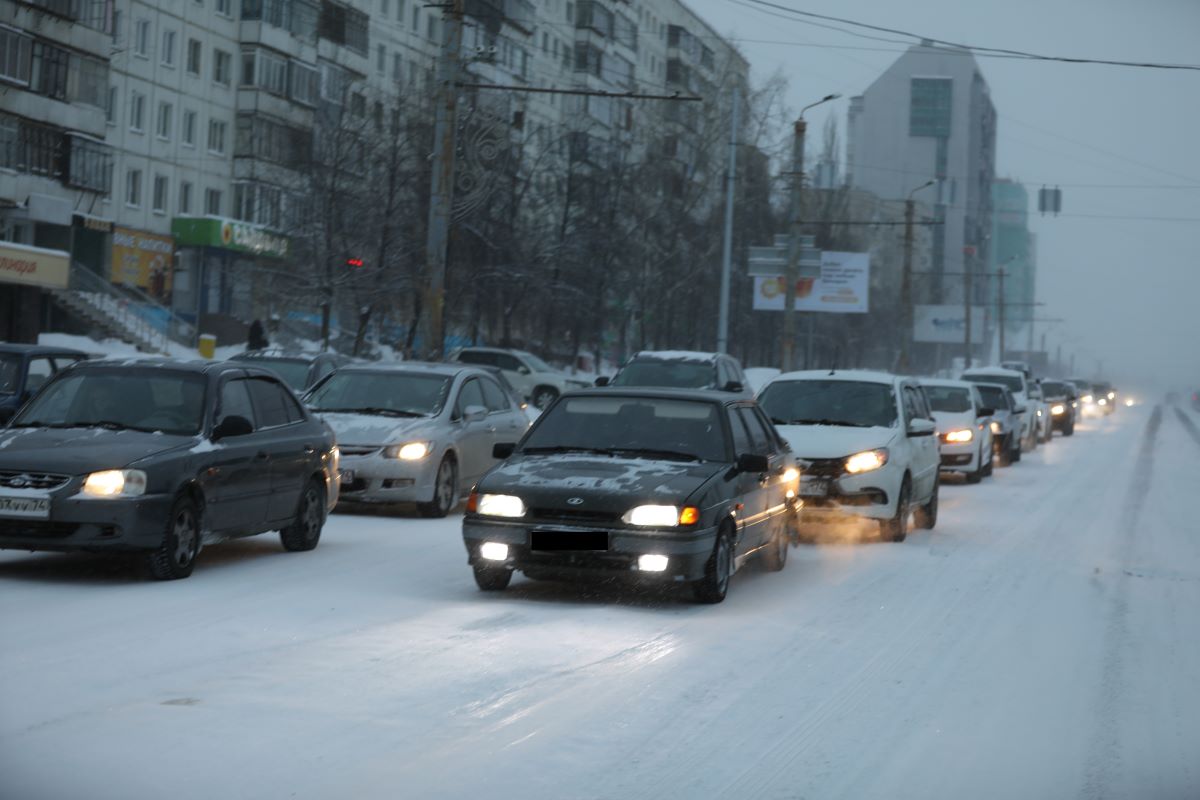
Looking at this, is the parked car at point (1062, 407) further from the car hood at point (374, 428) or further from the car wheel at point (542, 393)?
the car hood at point (374, 428)

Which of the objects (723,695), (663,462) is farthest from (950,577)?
(723,695)

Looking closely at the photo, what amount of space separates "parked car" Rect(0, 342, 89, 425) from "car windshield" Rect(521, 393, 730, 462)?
269 inches

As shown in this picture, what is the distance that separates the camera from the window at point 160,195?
197 feet

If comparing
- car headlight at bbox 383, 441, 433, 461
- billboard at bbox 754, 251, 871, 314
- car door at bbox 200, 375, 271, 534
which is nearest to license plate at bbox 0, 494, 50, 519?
car door at bbox 200, 375, 271, 534

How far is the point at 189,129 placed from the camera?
6175 cm

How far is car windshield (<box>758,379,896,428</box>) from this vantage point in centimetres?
1703

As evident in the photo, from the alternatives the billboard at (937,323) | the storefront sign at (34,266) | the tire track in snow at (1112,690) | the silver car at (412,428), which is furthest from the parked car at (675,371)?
the billboard at (937,323)

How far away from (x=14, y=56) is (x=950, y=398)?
31.6 meters

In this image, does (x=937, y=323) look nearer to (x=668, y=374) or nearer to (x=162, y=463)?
(x=668, y=374)

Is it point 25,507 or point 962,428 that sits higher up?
point 962,428

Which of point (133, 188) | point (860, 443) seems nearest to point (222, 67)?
point (133, 188)

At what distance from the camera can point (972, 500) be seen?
75.9 ft

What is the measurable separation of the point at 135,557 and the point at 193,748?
262 inches

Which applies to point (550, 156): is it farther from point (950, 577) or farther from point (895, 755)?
point (895, 755)
